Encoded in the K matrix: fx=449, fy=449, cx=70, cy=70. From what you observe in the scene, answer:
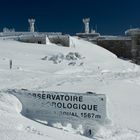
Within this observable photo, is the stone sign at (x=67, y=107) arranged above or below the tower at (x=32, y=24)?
below

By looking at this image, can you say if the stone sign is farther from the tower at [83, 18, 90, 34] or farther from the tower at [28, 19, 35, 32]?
the tower at [83, 18, 90, 34]

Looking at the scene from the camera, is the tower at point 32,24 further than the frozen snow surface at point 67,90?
Yes

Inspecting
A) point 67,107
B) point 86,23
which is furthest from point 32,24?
point 67,107

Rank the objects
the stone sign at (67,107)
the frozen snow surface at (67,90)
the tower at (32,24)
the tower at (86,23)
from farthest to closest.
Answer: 1. the tower at (86,23)
2. the tower at (32,24)
3. the stone sign at (67,107)
4. the frozen snow surface at (67,90)

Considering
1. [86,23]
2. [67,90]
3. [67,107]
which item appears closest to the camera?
[67,107]

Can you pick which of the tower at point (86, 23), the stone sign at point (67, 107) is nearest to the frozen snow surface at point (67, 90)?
the stone sign at point (67, 107)

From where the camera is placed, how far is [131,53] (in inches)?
2665

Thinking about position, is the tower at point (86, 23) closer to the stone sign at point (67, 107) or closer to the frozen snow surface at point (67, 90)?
the frozen snow surface at point (67, 90)

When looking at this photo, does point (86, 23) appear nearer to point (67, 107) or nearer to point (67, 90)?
point (67, 90)

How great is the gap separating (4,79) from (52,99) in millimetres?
7615

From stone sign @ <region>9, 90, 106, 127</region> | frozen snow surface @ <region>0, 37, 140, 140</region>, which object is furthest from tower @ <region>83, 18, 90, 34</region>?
stone sign @ <region>9, 90, 106, 127</region>

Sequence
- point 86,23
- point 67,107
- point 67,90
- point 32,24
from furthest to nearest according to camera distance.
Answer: point 86,23 < point 32,24 < point 67,90 < point 67,107

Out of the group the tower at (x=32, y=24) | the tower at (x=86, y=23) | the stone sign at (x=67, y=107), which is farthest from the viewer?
the tower at (x=86, y=23)

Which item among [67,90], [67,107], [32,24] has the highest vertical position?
[32,24]
